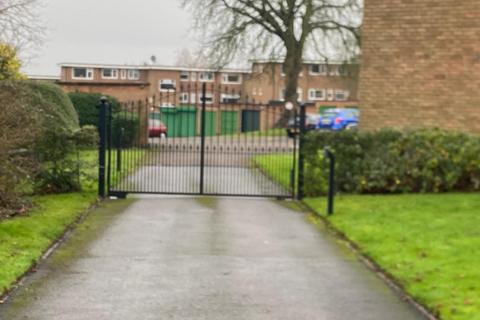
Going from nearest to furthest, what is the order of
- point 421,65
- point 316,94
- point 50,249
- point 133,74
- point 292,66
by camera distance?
point 50,249
point 421,65
point 292,66
point 133,74
point 316,94

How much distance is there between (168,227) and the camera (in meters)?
11.2

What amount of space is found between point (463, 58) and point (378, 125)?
225 cm

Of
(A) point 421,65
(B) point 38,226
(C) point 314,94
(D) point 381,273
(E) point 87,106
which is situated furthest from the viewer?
(C) point 314,94

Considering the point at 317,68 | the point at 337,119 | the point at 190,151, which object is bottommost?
the point at 190,151

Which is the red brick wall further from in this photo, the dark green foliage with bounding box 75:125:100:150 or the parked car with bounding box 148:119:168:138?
the dark green foliage with bounding box 75:125:100:150

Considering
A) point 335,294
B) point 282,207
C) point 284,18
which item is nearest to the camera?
point 335,294

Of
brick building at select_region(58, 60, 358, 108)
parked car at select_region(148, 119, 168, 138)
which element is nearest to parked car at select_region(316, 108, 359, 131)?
brick building at select_region(58, 60, 358, 108)

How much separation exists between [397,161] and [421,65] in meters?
2.45

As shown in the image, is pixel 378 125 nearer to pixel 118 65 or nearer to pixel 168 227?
pixel 168 227

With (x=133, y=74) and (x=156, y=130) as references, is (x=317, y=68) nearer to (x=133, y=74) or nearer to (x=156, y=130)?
(x=133, y=74)

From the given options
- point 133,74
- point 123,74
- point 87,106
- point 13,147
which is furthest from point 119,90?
point 133,74

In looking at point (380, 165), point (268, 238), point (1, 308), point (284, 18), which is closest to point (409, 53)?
point (380, 165)

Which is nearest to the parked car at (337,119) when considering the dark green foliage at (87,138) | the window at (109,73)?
the window at (109,73)

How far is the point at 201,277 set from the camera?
304 inches
